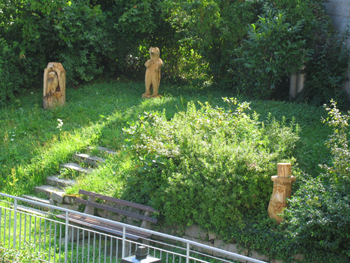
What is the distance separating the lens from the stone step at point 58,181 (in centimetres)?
761

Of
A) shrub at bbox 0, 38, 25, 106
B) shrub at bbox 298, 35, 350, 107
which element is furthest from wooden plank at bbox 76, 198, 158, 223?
shrub at bbox 0, 38, 25, 106

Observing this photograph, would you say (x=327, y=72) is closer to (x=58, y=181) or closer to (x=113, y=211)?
(x=113, y=211)

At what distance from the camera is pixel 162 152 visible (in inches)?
251

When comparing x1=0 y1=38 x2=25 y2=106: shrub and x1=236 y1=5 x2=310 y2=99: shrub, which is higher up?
x1=236 y1=5 x2=310 y2=99: shrub

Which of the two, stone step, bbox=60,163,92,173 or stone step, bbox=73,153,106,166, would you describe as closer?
stone step, bbox=60,163,92,173

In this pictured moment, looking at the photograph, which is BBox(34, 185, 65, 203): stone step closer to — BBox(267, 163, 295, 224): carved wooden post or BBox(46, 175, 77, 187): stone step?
BBox(46, 175, 77, 187): stone step

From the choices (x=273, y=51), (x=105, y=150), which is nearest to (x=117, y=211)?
(x=105, y=150)

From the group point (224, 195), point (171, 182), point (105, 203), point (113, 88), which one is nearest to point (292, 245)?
point (224, 195)

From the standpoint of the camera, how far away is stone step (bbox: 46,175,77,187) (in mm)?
7613

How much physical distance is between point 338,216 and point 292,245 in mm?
721

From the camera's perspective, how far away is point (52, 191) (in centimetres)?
749

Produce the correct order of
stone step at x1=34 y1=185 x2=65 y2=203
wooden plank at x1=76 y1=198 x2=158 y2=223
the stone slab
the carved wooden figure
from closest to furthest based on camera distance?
wooden plank at x1=76 y1=198 x2=158 y2=223, stone step at x1=34 y1=185 x2=65 y2=203, the stone slab, the carved wooden figure

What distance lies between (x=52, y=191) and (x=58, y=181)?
1.25 ft

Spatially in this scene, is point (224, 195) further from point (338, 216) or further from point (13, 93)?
point (13, 93)
